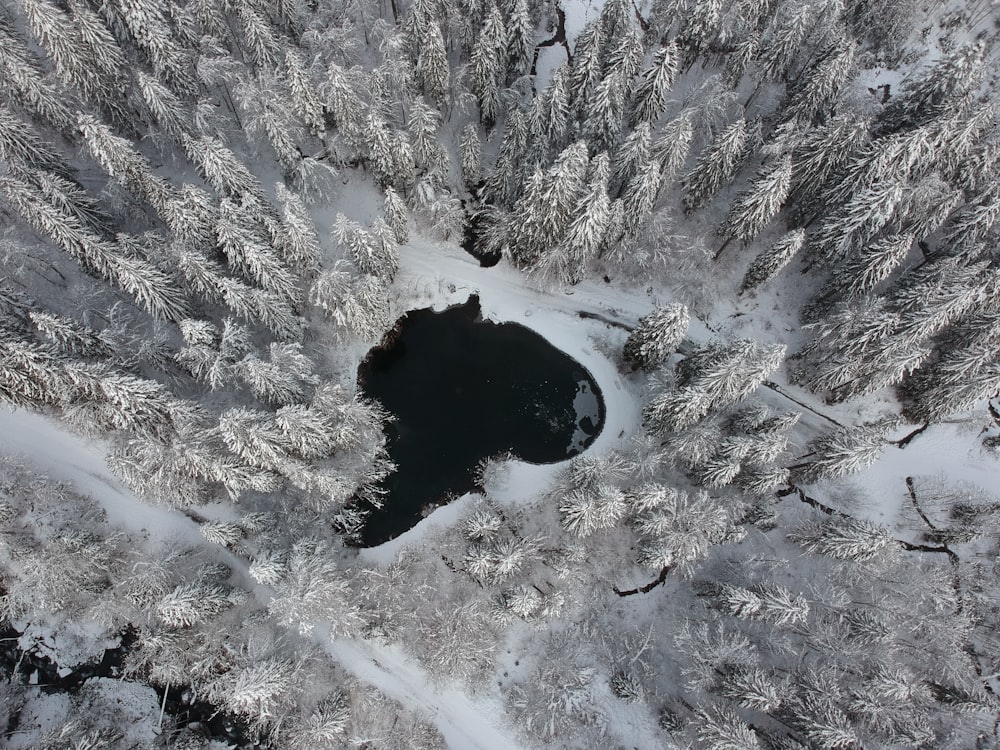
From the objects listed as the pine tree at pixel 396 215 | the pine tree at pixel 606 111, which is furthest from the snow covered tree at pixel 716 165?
the pine tree at pixel 396 215

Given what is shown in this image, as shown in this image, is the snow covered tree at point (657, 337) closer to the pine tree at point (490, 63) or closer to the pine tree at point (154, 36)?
the pine tree at point (490, 63)

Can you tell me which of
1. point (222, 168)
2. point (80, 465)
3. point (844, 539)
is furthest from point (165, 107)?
point (844, 539)

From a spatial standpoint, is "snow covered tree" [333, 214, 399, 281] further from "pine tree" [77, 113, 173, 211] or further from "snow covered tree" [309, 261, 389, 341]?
"pine tree" [77, 113, 173, 211]

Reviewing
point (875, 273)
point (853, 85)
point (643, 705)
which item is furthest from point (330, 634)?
point (853, 85)

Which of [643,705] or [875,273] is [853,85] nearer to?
[875,273]

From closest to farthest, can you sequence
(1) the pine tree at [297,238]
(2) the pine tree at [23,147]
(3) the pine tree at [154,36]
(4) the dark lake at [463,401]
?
(1) the pine tree at [297,238]
(2) the pine tree at [23,147]
(3) the pine tree at [154,36]
(4) the dark lake at [463,401]

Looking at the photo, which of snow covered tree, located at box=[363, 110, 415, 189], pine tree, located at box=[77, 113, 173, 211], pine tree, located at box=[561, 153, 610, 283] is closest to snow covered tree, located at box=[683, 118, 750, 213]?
pine tree, located at box=[561, 153, 610, 283]

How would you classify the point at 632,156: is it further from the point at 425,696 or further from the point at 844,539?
the point at 425,696
